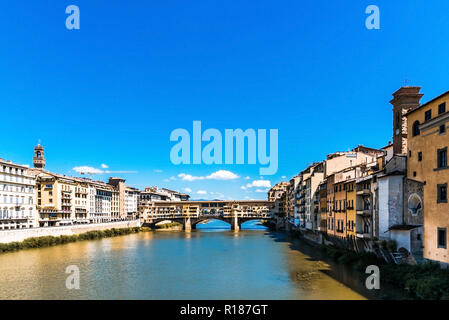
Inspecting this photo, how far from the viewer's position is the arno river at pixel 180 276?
2944 centimetres

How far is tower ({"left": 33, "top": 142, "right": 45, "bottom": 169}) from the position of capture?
112 metres

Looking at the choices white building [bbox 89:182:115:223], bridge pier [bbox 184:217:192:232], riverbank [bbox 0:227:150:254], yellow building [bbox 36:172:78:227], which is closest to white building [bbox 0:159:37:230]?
yellow building [bbox 36:172:78:227]

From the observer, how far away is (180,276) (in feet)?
122

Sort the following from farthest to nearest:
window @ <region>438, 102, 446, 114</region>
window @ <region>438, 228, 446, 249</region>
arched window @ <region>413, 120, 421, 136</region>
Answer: arched window @ <region>413, 120, 421, 136</region>
window @ <region>438, 102, 446, 114</region>
window @ <region>438, 228, 446, 249</region>

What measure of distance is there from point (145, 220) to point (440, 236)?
3784 inches

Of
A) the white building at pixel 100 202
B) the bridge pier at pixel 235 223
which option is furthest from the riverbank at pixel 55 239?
the bridge pier at pixel 235 223

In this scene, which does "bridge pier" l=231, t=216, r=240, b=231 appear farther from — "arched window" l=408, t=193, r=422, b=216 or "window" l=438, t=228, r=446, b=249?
"window" l=438, t=228, r=446, b=249

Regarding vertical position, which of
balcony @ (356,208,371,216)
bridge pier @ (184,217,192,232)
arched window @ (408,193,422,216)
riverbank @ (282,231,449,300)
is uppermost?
arched window @ (408,193,422,216)

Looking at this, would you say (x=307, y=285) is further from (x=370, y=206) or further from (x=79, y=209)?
(x=79, y=209)

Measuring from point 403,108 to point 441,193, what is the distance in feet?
44.2

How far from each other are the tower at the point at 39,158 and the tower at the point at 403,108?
10534 centimetres

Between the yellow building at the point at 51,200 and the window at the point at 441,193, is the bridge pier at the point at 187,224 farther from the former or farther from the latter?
the window at the point at 441,193

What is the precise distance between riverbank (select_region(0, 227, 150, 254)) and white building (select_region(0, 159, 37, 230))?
9483 mm
